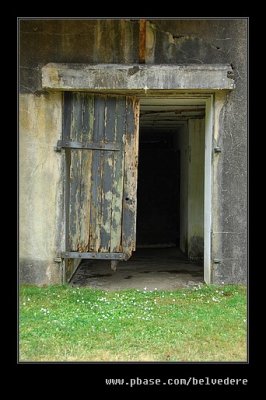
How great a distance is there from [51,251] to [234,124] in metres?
3.21

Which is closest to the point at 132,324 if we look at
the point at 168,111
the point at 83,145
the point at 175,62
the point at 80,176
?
the point at 80,176

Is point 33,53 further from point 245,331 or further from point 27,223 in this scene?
point 245,331

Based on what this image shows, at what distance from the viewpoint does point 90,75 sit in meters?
7.20

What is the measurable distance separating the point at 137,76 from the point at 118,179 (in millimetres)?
1483

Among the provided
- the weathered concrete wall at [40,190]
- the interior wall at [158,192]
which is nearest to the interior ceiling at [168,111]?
the interior wall at [158,192]

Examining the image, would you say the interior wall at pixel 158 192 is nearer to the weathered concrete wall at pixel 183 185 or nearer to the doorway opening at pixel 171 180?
the doorway opening at pixel 171 180

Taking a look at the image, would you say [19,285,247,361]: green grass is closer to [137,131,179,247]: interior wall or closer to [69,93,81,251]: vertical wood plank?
[69,93,81,251]: vertical wood plank

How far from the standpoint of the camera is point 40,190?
24.3 feet

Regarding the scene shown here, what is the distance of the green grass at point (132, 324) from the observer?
4.90m

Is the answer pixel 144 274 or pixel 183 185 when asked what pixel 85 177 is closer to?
pixel 144 274

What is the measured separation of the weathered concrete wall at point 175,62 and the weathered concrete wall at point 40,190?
1cm

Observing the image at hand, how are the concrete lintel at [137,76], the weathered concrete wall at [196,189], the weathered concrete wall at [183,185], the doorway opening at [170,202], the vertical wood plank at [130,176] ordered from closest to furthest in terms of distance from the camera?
1. the concrete lintel at [137,76]
2. the vertical wood plank at [130,176]
3. the doorway opening at [170,202]
4. the weathered concrete wall at [196,189]
5. the weathered concrete wall at [183,185]

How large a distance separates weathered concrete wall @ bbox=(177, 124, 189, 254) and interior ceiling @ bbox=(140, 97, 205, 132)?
0.95ft

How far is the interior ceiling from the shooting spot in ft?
26.5
